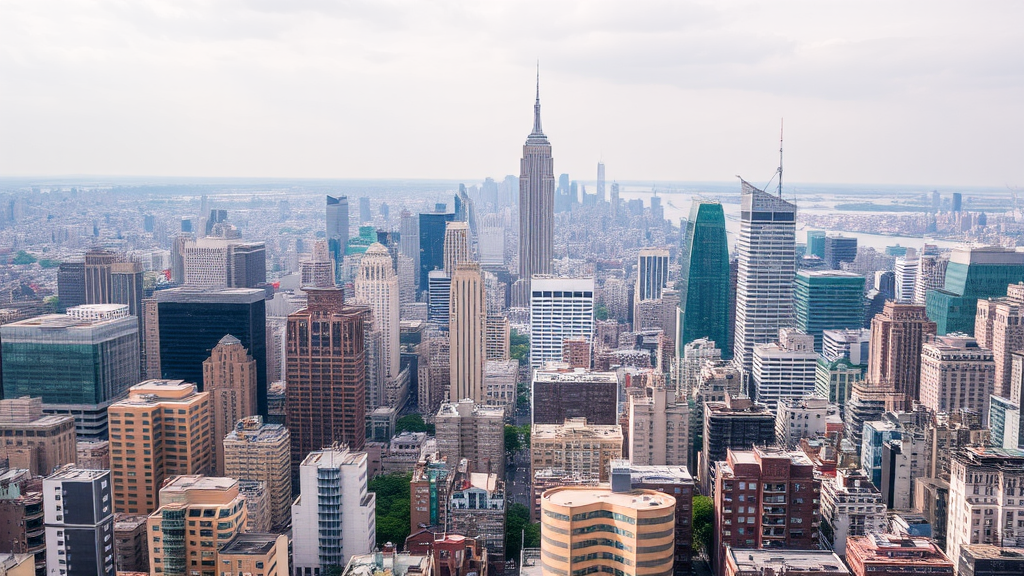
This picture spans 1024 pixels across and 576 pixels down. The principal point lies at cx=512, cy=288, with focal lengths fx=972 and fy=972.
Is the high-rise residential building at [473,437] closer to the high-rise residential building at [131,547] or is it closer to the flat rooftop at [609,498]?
the high-rise residential building at [131,547]

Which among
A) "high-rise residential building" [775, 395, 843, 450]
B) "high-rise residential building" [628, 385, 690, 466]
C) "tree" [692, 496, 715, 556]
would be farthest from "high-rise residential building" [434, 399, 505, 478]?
"high-rise residential building" [775, 395, 843, 450]

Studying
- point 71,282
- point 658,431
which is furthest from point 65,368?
point 658,431

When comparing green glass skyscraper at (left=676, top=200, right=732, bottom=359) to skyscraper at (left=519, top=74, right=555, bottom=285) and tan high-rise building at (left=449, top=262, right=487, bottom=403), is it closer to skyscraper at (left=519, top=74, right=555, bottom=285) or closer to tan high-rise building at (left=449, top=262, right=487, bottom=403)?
tan high-rise building at (left=449, top=262, right=487, bottom=403)

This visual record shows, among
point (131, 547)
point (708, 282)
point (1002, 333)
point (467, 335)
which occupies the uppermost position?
point (708, 282)

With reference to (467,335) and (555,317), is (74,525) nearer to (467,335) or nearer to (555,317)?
(467,335)

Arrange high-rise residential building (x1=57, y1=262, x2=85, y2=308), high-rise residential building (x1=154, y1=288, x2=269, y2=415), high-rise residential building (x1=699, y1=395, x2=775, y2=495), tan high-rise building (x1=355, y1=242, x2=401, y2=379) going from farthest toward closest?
tan high-rise building (x1=355, y1=242, x2=401, y2=379) → high-rise residential building (x1=57, y1=262, x2=85, y2=308) → high-rise residential building (x1=154, y1=288, x2=269, y2=415) → high-rise residential building (x1=699, y1=395, x2=775, y2=495)

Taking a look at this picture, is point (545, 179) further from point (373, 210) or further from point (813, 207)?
point (813, 207)
